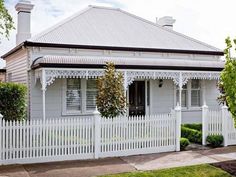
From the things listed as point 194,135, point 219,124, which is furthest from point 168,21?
point 219,124

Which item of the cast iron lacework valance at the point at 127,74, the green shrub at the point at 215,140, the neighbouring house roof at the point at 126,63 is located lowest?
the green shrub at the point at 215,140

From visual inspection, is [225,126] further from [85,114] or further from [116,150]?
[85,114]

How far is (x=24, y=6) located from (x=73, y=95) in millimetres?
6572

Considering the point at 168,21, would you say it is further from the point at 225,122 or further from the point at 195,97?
the point at 225,122

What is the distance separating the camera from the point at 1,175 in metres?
8.80

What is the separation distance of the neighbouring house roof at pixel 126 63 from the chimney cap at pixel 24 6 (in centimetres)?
518

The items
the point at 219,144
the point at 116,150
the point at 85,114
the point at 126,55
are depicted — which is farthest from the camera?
the point at 126,55

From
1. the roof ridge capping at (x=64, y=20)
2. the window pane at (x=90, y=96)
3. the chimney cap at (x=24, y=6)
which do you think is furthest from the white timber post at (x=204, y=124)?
the chimney cap at (x=24, y=6)

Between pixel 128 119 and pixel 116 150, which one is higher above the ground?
pixel 128 119

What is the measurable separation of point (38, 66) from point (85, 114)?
143 inches

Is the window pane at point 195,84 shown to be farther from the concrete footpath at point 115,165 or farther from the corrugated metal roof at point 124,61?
the concrete footpath at point 115,165

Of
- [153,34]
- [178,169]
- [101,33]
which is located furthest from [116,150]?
[153,34]

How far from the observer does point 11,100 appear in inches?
460

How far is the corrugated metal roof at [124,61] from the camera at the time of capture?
49.5 feet
